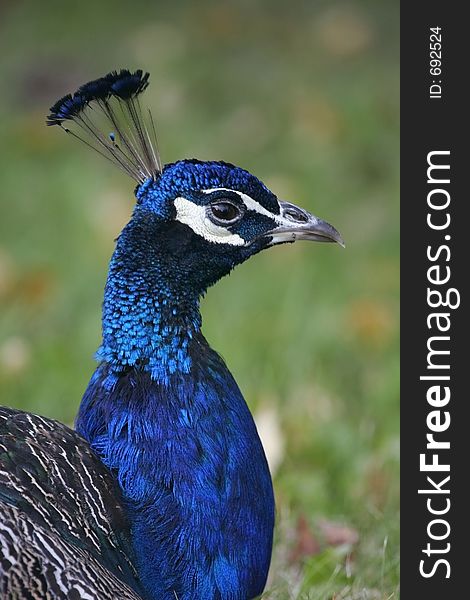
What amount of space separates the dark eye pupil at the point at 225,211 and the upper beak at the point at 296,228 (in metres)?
0.10

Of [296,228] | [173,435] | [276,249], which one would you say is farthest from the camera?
[276,249]

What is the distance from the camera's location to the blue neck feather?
237 cm

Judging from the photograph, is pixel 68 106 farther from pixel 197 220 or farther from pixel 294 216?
pixel 294 216

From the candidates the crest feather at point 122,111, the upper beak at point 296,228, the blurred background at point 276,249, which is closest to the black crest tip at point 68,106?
the crest feather at point 122,111

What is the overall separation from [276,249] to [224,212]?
236cm

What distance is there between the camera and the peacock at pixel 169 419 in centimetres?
235

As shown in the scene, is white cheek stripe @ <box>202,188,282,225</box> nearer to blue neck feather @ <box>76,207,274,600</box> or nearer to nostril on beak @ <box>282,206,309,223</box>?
nostril on beak @ <box>282,206,309,223</box>

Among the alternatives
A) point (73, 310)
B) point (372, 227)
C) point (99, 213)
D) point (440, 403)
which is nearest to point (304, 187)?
point (372, 227)

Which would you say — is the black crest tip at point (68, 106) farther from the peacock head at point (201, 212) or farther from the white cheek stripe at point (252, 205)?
the white cheek stripe at point (252, 205)

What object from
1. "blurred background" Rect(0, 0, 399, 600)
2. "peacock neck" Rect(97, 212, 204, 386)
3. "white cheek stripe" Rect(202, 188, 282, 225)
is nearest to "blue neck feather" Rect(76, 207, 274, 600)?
"peacock neck" Rect(97, 212, 204, 386)

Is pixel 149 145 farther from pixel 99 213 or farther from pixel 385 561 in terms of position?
pixel 99 213

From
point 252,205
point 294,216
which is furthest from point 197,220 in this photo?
point 294,216

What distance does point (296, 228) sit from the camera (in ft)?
8.36

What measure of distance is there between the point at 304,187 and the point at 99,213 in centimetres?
92
